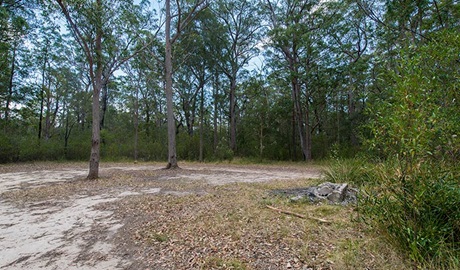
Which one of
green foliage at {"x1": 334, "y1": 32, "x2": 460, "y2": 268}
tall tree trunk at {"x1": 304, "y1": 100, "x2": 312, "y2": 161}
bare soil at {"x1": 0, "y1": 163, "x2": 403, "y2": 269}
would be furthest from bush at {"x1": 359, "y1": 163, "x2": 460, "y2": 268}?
tall tree trunk at {"x1": 304, "y1": 100, "x2": 312, "y2": 161}

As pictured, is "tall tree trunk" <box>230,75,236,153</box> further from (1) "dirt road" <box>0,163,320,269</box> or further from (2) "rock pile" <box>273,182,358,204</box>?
(2) "rock pile" <box>273,182,358,204</box>

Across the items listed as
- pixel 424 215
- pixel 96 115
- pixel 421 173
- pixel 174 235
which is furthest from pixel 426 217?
pixel 96 115

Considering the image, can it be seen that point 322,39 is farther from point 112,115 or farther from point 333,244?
point 112,115

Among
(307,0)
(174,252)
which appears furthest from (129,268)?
(307,0)

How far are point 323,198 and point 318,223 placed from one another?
112 cm

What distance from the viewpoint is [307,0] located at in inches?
489

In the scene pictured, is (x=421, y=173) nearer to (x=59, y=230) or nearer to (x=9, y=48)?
(x=59, y=230)

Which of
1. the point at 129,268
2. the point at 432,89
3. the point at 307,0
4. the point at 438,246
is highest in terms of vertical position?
the point at 307,0

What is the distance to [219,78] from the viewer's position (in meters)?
17.3

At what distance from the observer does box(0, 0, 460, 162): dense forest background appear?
8.28 meters

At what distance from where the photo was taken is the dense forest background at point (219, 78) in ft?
27.2

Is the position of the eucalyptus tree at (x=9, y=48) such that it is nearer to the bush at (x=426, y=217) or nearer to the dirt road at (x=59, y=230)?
the dirt road at (x=59, y=230)

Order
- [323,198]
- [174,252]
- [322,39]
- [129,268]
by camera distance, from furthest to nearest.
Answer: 1. [322,39]
2. [323,198]
3. [174,252]
4. [129,268]

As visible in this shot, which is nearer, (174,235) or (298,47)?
(174,235)
